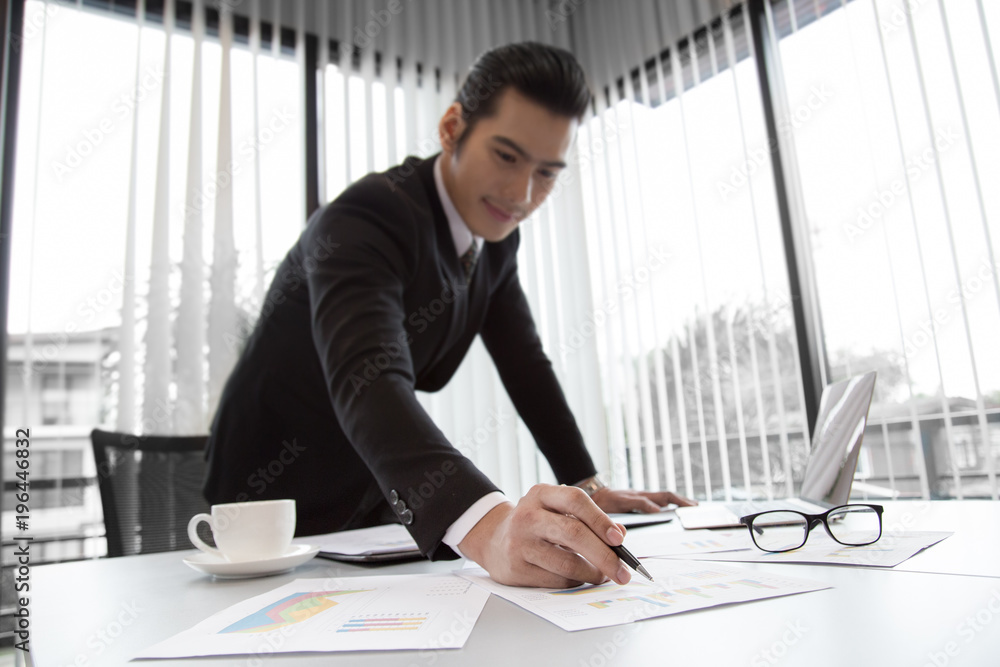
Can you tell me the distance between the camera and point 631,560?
1.81ft

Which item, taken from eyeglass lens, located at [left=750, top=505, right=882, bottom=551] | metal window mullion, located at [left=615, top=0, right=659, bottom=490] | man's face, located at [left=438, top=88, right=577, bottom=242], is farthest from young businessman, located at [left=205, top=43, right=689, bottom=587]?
metal window mullion, located at [left=615, top=0, right=659, bottom=490]

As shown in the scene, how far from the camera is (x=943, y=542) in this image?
0.70 m

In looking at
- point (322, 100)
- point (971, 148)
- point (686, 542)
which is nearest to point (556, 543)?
point (686, 542)

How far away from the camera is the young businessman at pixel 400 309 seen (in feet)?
3.19

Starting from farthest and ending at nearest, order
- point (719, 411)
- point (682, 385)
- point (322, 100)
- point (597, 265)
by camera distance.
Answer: point (597, 265) → point (322, 100) → point (682, 385) → point (719, 411)

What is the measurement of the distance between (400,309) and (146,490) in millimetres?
796

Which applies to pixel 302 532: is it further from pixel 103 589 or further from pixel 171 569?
pixel 103 589

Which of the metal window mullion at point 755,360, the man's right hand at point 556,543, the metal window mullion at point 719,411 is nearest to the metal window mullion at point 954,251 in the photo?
the metal window mullion at point 755,360

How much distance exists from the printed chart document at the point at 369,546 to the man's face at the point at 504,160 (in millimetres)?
646

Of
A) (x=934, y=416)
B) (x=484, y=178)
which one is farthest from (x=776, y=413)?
(x=484, y=178)

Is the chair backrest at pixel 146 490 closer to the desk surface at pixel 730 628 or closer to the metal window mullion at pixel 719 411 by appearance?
the desk surface at pixel 730 628

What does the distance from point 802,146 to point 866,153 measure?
0.29 m

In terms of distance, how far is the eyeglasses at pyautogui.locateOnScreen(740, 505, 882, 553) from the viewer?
0.72 meters

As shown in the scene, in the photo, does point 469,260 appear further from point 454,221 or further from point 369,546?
point 369,546
